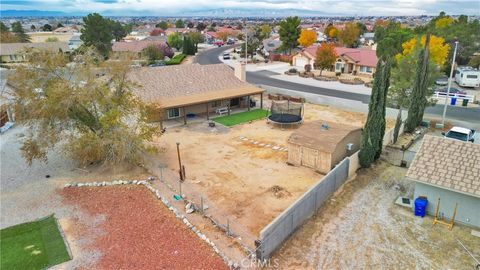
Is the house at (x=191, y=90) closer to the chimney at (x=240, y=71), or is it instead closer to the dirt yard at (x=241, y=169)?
the chimney at (x=240, y=71)

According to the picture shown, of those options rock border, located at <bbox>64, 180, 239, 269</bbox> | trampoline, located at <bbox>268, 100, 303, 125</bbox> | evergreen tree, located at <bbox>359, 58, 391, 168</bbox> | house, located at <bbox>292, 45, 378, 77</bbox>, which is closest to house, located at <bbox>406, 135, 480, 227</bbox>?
evergreen tree, located at <bbox>359, 58, 391, 168</bbox>

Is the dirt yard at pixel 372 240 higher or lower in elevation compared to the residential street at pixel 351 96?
lower

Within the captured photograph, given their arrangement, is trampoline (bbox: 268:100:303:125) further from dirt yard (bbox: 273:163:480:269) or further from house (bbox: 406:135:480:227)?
house (bbox: 406:135:480:227)

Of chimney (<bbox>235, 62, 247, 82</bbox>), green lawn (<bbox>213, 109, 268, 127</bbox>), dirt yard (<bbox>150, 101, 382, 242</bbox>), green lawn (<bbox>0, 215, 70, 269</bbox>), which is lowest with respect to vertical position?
green lawn (<bbox>0, 215, 70, 269</bbox>)

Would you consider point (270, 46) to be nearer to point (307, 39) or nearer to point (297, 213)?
point (307, 39)

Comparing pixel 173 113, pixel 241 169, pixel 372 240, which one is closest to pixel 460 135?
pixel 372 240

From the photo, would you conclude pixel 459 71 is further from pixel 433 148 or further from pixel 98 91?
pixel 98 91

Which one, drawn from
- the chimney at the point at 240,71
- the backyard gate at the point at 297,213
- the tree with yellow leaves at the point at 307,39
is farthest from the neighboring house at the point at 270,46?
the backyard gate at the point at 297,213

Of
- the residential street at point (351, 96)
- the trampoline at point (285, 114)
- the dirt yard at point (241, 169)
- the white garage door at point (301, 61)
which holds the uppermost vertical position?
the white garage door at point (301, 61)
